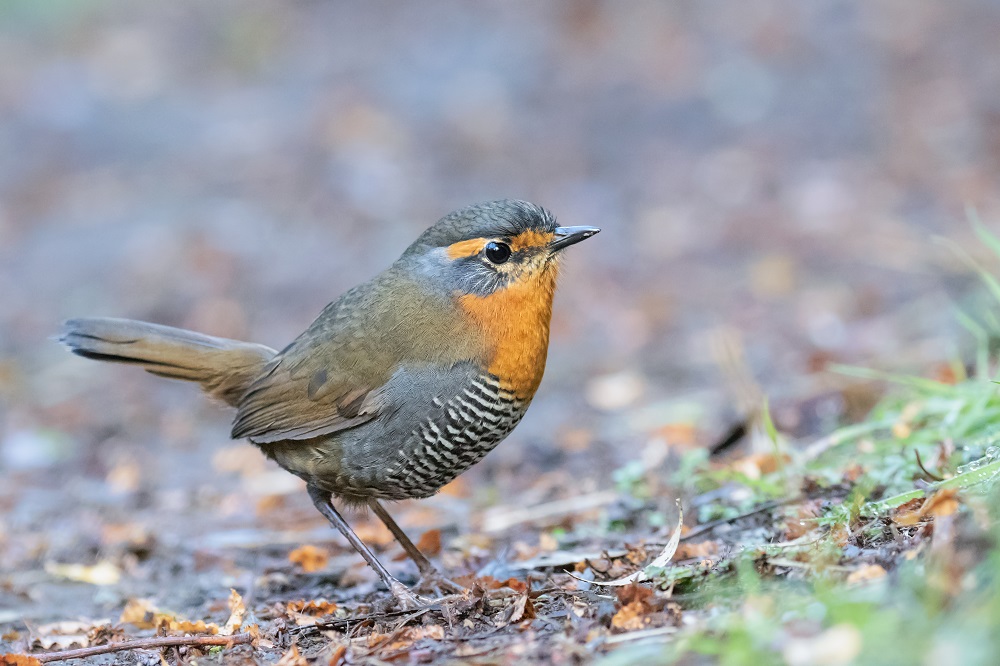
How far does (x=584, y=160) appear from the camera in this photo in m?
10.7

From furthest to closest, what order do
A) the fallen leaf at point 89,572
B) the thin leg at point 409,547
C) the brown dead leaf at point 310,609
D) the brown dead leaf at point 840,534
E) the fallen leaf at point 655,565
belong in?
the fallen leaf at point 89,572 → the thin leg at point 409,547 → the brown dead leaf at point 310,609 → the fallen leaf at point 655,565 → the brown dead leaf at point 840,534

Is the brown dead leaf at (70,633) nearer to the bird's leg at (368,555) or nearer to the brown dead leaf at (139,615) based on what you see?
the brown dead leaf at (139,615)

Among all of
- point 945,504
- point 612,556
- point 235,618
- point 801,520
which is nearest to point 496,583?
point 612,556

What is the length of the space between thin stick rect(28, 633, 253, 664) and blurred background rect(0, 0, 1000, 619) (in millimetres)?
1738

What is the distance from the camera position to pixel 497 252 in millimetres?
4293

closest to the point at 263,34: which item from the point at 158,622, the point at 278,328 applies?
the point at 278,328

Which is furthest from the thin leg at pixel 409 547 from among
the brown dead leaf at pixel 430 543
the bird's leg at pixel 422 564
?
the brown dead leaf at pixel 430 543

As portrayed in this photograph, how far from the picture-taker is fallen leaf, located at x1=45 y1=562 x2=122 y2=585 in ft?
16.6

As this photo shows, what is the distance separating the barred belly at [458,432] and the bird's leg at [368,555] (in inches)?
15.0

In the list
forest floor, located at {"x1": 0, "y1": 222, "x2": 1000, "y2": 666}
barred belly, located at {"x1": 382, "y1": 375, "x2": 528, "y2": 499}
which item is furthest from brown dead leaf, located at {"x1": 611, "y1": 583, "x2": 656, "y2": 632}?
barred belly, located at {"x1": 382, "y1": 375, "x2": 528, "y2": 499}

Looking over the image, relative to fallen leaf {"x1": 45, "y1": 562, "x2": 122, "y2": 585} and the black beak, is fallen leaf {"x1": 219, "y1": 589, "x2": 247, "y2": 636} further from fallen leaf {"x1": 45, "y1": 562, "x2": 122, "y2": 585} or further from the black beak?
the black beak

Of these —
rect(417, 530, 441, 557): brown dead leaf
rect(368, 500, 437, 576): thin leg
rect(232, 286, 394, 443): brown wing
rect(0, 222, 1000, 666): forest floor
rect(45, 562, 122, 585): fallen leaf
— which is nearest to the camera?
rect(0, 222, 1000, 666): forest floor

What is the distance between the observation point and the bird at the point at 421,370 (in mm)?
4180

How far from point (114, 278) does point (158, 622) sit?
234 inches
